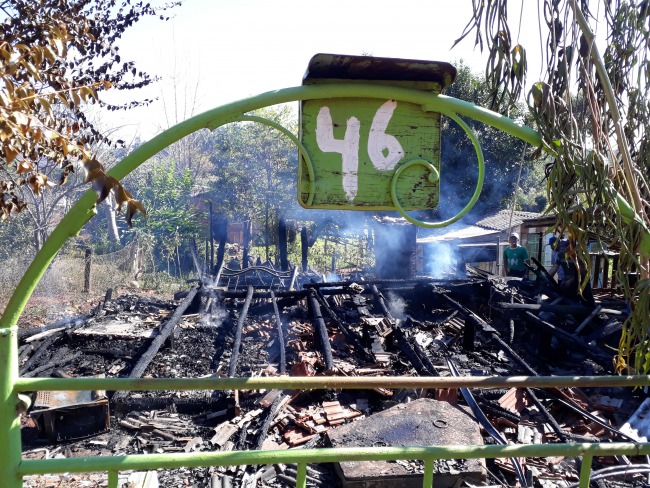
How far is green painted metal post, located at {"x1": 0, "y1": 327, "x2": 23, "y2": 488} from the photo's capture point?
1801mm

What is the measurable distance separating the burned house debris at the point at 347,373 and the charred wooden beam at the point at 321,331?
4 cm

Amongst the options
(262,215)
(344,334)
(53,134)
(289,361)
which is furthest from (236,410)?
(262,215)

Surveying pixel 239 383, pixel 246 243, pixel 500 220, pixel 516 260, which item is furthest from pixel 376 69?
pixel 500 220

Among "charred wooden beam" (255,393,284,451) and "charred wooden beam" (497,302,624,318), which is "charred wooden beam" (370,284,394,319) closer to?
"charred wooden beam" (497,302,624,318)

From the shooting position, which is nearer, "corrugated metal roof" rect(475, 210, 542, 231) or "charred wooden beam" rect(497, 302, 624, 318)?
"charred wooden beam" rect(497, 302, 624, 318)

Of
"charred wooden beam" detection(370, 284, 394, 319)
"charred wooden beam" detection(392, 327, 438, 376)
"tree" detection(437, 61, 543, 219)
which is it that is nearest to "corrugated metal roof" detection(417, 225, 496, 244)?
"tree" detection(437, 61, 543, 219)

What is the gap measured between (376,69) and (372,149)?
364 mm

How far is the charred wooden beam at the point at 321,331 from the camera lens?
7908 mm

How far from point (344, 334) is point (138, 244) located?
12.8 meters

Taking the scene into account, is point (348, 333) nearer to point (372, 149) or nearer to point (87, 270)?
point (372, 149)

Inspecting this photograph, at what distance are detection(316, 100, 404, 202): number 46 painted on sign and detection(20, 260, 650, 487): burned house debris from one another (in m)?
3.78

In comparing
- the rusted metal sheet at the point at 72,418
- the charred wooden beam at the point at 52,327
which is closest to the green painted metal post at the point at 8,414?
the rusted metal sheet at the point at 72,418

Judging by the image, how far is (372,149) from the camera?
241 centimetres

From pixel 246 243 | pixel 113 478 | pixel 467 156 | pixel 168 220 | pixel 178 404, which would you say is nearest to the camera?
pixel 113 478
